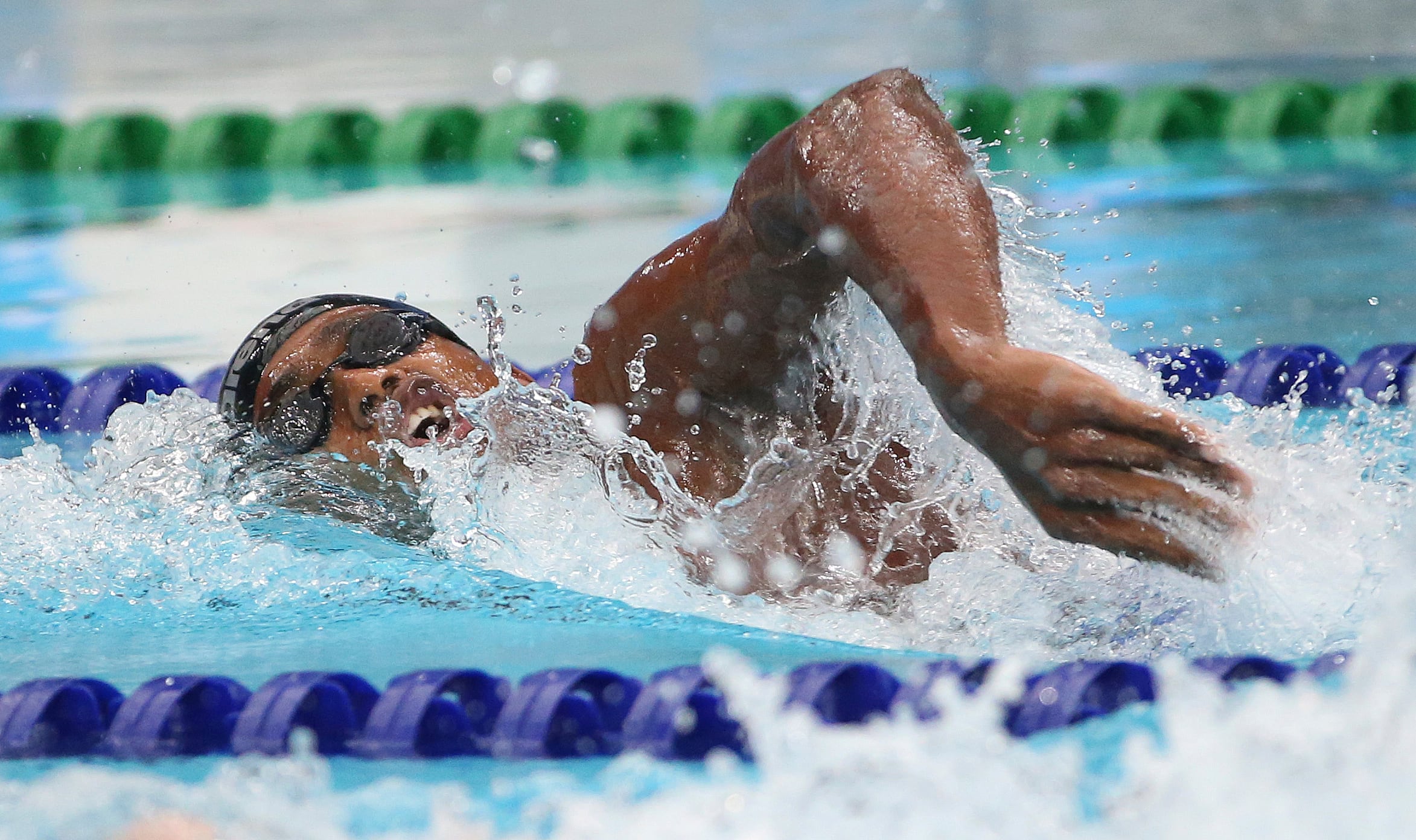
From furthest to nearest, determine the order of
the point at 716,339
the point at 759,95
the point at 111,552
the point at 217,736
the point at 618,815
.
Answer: the point at 759,95 < the point at 111,552 < the point at 716,339 < the point at 217,736 < the point at 618,815

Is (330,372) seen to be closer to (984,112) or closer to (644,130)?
(984,112)

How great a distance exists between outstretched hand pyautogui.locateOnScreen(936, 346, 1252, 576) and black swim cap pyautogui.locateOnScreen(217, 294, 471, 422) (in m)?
1.09

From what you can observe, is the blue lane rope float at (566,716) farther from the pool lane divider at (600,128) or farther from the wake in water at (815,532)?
the pool lane divider at (600,128)

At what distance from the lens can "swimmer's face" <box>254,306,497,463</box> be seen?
2.09 m

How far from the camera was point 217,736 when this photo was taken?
1668 mm

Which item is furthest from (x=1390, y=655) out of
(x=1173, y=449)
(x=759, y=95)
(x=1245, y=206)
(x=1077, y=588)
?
(x=759, y=95)

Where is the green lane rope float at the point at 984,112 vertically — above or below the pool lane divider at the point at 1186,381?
above

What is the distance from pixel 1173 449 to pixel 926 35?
23.1 ft

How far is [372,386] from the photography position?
2086 mm

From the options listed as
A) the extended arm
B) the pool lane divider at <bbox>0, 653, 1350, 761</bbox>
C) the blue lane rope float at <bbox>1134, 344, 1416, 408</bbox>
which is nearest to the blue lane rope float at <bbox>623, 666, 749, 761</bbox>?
the pool lane divider at <bbox>0, 653, 1350, 761</bbox>

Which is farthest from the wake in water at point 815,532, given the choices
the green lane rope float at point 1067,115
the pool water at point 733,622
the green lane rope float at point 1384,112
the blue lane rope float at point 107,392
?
the green lane rope float at point 1384,112

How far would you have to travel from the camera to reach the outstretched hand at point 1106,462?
1248 mm

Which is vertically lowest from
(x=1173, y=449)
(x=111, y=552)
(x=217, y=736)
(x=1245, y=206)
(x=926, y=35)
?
(x=217, y=736)

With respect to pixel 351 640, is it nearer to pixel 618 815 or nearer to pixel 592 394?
pixel 592 394
